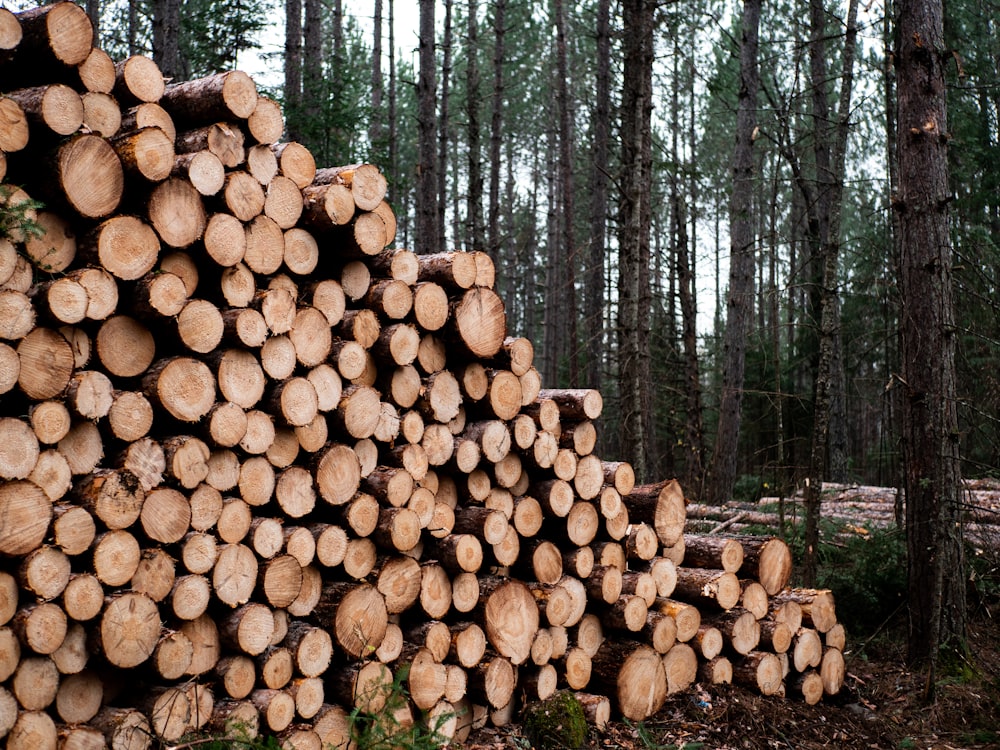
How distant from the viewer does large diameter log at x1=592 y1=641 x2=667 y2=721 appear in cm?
546

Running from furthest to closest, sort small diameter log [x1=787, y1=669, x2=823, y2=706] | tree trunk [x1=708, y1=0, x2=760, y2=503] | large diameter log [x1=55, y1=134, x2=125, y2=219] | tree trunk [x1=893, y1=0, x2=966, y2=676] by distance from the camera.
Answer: tree trunk [x1=708, y1=0, x2=760, y2=503] < tree trunk [x1=893, y1=0, x2=966, y2=676] < small diameter log [x1=787, y1=669, x2=823, y2=706] < large diameter log [x1=55, y1=134, x2=125, y2=219]

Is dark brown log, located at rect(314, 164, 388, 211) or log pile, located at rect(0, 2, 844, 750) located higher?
dark brown log, located at rect(314, 164, 388, 211)

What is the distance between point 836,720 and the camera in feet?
19.2

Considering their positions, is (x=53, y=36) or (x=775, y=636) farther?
(x=775, y=636)

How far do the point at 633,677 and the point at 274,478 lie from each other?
2.56m

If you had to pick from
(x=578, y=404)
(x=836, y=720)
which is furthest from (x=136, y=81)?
(x=836, y=720)

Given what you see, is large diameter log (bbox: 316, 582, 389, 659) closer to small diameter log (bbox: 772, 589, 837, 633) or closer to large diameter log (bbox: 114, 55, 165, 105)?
large diameter log (bbox: 114, 55, 165, 105)

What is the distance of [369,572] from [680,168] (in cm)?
833

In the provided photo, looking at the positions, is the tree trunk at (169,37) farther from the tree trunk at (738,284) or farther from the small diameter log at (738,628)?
the small diameter log at (738,628)

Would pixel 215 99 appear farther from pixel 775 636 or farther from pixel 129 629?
pixel 775 636

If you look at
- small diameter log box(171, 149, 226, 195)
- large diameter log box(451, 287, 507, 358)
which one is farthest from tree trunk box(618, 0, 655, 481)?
small diameter log box(171, 149, 226, 195)

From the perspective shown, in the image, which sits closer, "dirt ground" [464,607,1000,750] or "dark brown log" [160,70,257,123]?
"dark brown log" [160,70,257,123]

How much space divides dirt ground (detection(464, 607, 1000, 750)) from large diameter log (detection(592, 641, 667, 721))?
0.28ft

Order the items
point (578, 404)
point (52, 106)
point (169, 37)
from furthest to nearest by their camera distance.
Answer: point (169, 37) → point (578, 404) → point (52, 106)
